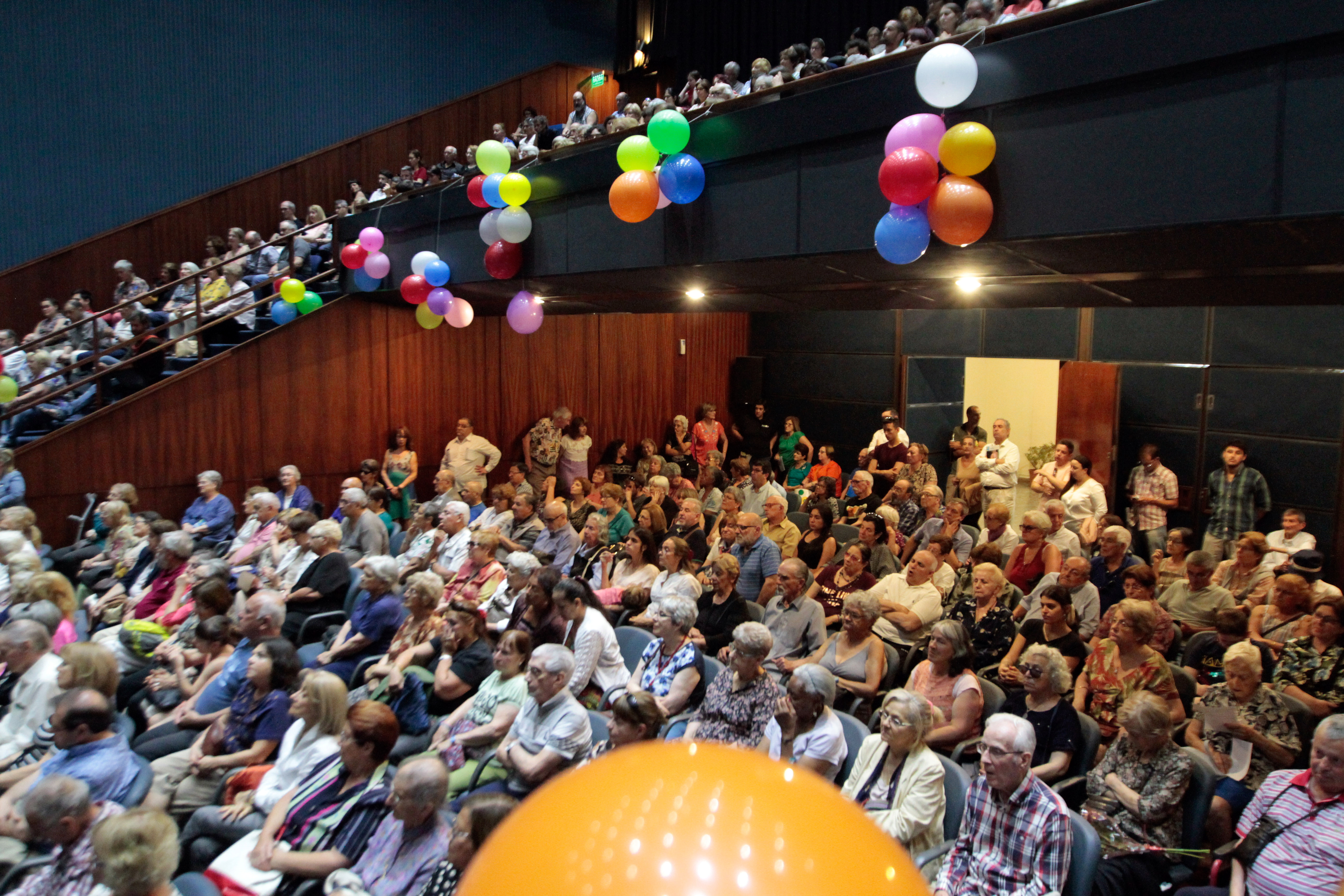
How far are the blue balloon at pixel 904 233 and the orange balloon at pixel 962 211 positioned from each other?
124 millimetres

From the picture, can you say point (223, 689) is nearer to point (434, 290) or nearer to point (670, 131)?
point (670, 131)

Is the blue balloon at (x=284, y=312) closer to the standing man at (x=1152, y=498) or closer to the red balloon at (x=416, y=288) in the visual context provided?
the red balloon at (x=416, y=288)

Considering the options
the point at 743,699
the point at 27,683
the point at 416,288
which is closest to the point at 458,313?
the point at 416,288

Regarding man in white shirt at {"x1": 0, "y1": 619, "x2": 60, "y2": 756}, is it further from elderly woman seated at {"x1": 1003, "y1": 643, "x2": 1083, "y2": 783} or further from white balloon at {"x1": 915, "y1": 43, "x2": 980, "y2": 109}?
white balloon at {"x1": 915, "y1": 43, "x2": 980, "y2": 109}

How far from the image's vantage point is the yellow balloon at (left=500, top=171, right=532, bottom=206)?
692cm

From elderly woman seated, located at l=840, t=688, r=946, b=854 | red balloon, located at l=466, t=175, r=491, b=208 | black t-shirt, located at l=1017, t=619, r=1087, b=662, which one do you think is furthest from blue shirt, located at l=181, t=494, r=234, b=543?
black t-shirt, located at l=1017, t=619, r=1087, b=662

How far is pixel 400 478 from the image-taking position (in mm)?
9328

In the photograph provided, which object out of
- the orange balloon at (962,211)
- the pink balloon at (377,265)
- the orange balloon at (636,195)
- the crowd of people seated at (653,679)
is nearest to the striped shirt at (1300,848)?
the crowd of people seated at (653,679)

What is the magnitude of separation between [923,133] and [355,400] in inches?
281

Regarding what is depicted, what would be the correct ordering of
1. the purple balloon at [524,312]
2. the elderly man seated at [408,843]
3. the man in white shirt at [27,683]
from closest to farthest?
the elderly man seated at [408,843], the man in white shirt at [27,683], the purple balloon at [524,312]

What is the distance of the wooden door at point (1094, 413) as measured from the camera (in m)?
8.66

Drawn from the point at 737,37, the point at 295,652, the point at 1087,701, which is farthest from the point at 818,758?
the point at 737,37

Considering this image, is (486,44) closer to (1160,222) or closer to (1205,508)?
(1205,508)

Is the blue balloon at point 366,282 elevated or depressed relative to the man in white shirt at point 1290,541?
elevated
